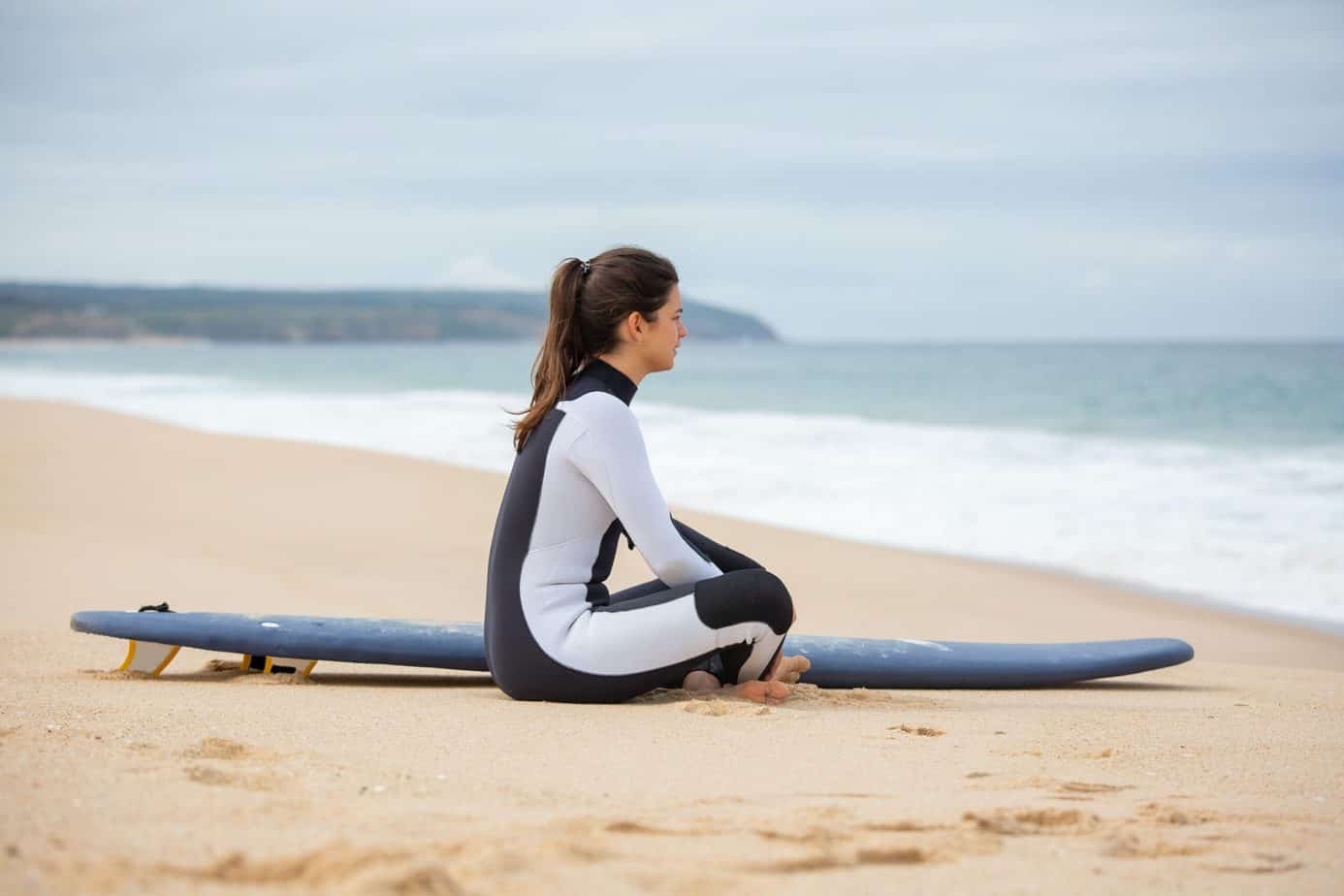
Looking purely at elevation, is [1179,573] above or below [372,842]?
above

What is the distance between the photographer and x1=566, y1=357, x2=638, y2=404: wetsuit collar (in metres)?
3.66

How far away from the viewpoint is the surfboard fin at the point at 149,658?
421 centimetres

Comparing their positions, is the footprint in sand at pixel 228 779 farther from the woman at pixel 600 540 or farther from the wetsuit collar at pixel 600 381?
the wetsuit collar at pixel 600 381

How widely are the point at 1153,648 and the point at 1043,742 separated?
1456mm

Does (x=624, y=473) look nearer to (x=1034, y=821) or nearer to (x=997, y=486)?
(x=1034, y=821)

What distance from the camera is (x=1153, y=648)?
15.3 ft

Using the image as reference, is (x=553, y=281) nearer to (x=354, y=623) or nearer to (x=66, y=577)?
(x=354, y=623)

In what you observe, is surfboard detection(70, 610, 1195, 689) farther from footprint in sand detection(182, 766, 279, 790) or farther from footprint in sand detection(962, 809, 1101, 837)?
footprint in sand detection(962, 809, 1101, 837)

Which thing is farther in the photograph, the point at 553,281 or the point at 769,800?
the point at 553,281

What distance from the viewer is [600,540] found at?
3.71 metres

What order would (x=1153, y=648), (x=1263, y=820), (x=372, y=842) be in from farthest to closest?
(x=1153, y=648) → (x=1263, y=820) → (x=372, y=842)

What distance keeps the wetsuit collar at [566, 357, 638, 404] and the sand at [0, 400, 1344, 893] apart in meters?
0.84

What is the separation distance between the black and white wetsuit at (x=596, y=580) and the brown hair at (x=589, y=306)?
0.05m

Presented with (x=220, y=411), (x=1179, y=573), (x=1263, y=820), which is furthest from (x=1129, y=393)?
(x=1263, y=820)
